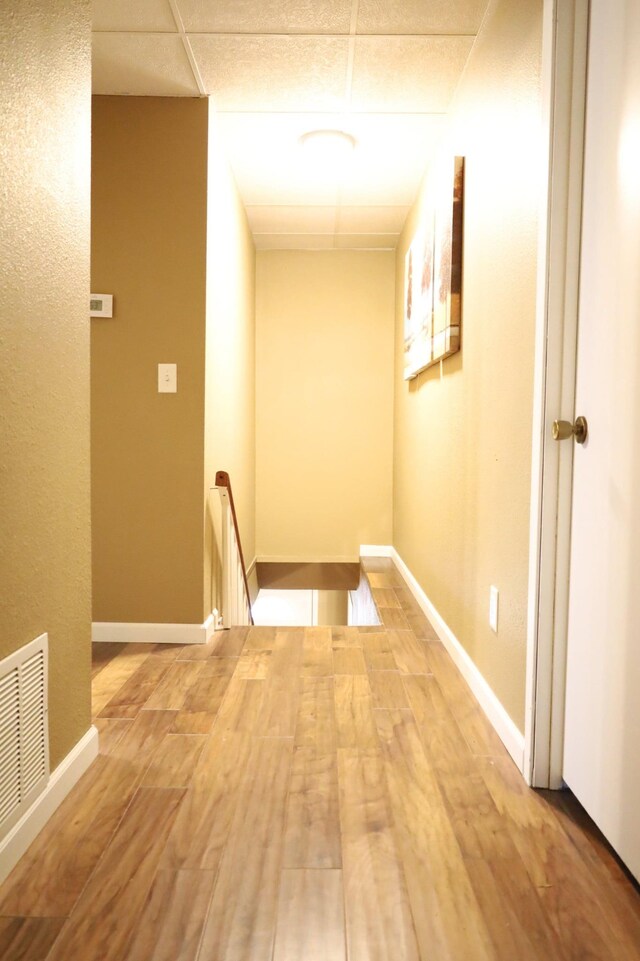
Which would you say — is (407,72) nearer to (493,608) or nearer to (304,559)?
(493,608)

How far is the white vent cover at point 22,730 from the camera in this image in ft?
4.31

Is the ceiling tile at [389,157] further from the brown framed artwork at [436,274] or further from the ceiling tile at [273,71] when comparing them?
the ceiling tile at [273,71]

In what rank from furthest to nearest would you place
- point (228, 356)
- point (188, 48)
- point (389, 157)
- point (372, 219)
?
point (372, 219), point (228, 356), point (389, 157), point (188, 48)

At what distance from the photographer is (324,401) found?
5.16m

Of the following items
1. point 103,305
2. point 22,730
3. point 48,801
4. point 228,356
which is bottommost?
point 48,801

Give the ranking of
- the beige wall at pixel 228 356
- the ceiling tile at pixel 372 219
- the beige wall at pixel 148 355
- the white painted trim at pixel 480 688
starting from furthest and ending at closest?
the ceiling tile at pixel 372 219
the beige wall at pixel 228 356
the beige wall at pixel 148 355
the white painted trim at pixel 480 688

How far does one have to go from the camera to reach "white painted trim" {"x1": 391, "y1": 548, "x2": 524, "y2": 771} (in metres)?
1.82

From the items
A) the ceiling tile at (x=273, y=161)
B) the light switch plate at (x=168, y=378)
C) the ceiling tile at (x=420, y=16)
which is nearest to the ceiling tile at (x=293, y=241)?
the ceiling tile at (x=273, y=161)

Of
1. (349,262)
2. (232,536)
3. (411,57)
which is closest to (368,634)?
(232,536)

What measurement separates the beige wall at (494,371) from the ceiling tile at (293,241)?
2.02 m

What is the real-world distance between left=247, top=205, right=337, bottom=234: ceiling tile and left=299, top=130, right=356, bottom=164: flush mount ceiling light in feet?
2.84

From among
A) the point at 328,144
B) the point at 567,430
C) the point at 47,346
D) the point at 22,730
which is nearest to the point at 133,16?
the point at 328,144

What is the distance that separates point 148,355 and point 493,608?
5.96ft

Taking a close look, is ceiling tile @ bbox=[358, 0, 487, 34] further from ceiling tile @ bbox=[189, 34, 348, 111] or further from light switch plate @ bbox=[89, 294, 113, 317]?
light switch plate @ bbox=[89, 294, 113, 317]
